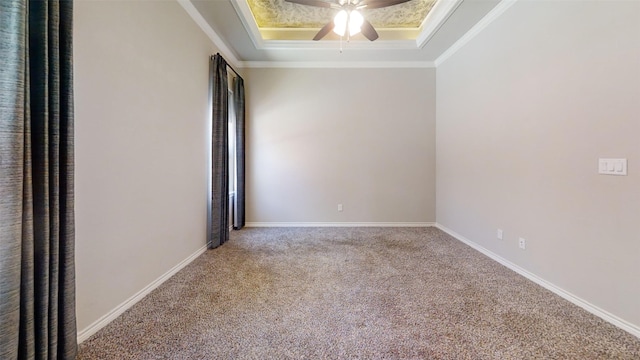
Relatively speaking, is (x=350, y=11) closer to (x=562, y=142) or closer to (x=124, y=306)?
(x=562, y=142)

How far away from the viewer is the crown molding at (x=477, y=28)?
8.84ft

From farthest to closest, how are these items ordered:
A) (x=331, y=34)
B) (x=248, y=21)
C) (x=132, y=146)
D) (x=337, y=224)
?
(x=337, y=224), (x=331, y=34), (x=248, y=21), (x=132, y=146)

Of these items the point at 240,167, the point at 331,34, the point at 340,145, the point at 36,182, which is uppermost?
the point at 331,34

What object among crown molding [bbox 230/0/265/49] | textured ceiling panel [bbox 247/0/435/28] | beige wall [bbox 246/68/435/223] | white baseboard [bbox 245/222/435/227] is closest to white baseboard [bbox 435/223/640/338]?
white baseboard [bbox 245/222/435/227]

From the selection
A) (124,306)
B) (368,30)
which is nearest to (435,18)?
(368,30)

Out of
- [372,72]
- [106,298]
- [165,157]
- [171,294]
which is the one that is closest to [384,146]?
[372,72]

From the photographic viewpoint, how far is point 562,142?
6.99ft

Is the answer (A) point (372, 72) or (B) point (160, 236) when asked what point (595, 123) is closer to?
(A) point (372, 72)

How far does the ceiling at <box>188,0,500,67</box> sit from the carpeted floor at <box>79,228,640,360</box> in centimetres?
288

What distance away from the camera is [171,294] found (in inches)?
83.7

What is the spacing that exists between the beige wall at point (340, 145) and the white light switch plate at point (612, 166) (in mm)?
2582

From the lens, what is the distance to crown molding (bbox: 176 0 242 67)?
8.71 feet

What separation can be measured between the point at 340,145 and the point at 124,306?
3.52 m

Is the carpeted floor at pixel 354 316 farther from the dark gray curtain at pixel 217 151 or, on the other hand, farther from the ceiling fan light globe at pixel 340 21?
the ceiling fan light globe at pixel 340 21
